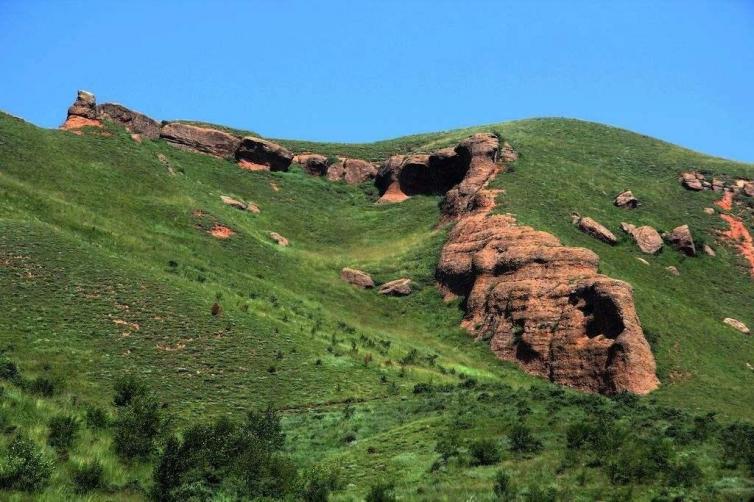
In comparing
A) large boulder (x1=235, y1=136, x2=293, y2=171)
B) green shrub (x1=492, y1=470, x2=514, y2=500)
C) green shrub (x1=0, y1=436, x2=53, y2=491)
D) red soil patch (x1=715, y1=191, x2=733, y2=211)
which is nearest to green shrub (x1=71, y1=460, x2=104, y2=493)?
green shrub (x1=0, y1=436, x2=53, y2=491)

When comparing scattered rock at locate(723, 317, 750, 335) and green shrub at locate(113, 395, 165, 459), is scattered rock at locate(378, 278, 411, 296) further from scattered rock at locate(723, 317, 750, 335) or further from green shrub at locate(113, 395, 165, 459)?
green shrub at locate(113, 395, 165, 459)

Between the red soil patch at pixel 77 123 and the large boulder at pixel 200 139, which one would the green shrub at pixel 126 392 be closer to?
the red soil patch at pixel 77 123

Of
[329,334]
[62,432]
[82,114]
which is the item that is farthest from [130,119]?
[62,432]

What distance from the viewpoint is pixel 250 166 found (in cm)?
8656

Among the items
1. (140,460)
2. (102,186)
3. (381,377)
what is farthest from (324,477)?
(102,186)

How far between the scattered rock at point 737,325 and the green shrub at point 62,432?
52489 millimetres

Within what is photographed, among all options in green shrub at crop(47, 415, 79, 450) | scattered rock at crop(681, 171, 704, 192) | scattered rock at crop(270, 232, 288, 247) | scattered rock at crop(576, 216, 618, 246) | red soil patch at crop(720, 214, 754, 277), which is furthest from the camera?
scattered rock at crop(681, 171, 704, 192)

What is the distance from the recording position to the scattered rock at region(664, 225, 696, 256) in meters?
65.8

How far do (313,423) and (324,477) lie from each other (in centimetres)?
837

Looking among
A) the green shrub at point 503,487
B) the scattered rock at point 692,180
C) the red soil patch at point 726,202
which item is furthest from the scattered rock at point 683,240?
the green shrub at point 503,487

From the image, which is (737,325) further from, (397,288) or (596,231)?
(397,288)

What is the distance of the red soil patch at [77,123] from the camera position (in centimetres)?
7131

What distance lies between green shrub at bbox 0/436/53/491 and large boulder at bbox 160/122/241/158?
7179cm

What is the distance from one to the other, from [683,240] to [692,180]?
21.4m
